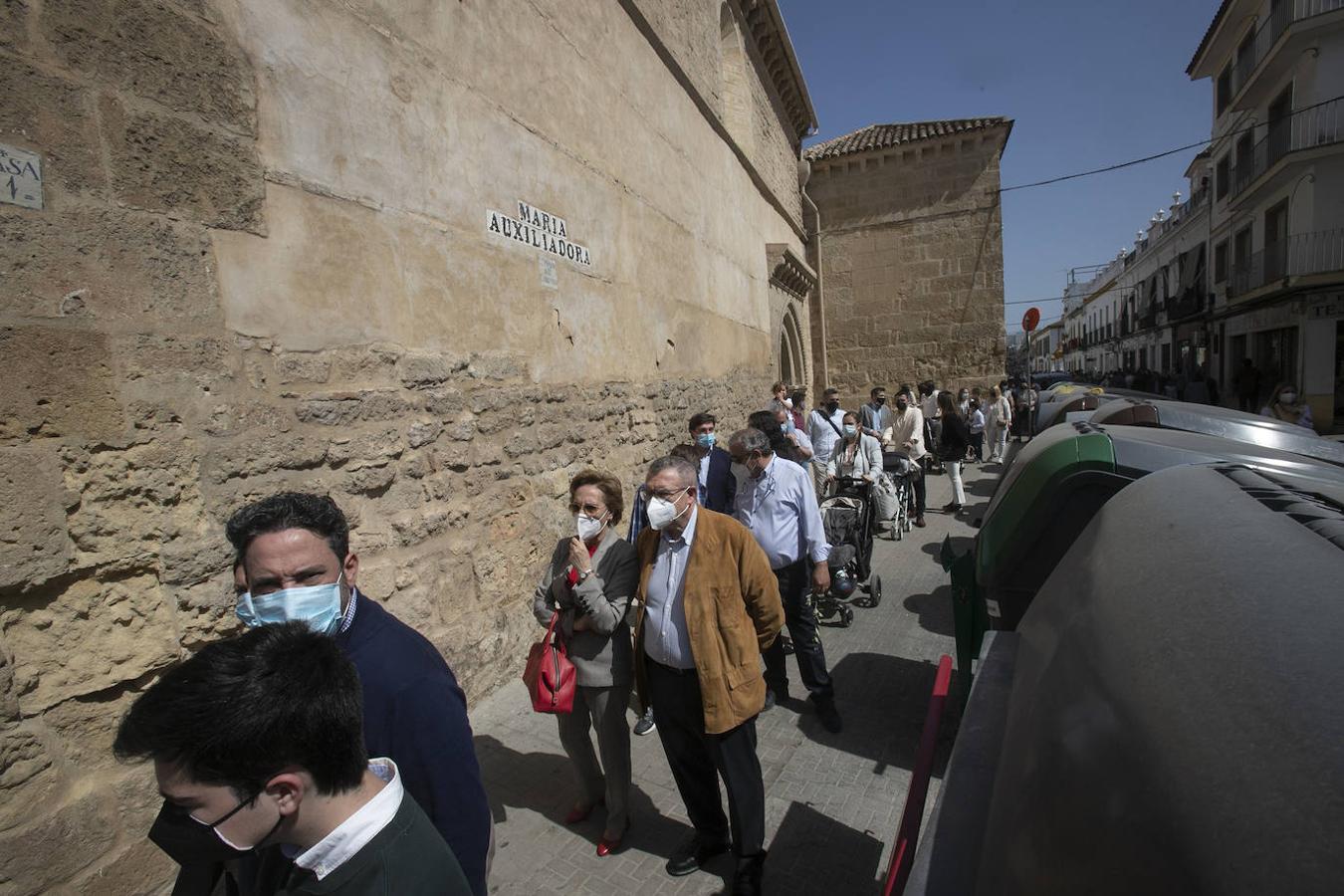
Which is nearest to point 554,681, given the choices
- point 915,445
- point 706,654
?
point 706,654

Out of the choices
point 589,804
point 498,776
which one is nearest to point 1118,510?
point 589,804

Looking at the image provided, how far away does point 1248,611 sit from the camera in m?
0.90

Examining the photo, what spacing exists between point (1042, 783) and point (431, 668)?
140 centimetres

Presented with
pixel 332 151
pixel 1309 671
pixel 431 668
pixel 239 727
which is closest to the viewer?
pixel 1309 671

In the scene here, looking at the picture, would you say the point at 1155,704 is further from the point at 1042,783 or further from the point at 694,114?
the point at 694,114

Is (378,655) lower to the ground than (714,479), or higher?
higher

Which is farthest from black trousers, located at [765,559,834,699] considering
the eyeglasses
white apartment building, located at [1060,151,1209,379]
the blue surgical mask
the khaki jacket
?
white apartment building, located at [1060,151,1209,379]

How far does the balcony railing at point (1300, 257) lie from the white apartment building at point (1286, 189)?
3 cm

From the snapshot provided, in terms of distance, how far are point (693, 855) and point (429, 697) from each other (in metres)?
1.72

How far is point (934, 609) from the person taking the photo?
5.50 metres

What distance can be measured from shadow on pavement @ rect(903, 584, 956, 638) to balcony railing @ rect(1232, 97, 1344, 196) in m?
21.1

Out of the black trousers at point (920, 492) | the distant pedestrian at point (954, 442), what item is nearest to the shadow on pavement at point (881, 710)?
the black trousers at point (920, 492)

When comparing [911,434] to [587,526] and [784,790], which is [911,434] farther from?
[587,526]

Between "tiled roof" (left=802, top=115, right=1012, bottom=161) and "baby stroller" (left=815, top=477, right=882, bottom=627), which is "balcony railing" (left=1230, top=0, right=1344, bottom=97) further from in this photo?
"baby stroller" (left=815, top=477, right=882, bottom=627)
